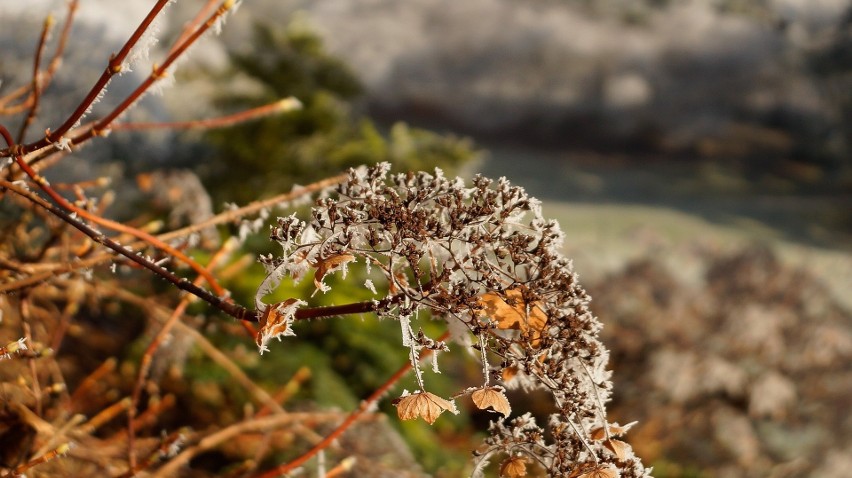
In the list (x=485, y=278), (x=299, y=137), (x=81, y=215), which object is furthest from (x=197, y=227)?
(x=299, y=137)

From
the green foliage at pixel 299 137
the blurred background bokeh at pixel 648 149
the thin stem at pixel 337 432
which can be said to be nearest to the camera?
the thin stem at pixel 337 432

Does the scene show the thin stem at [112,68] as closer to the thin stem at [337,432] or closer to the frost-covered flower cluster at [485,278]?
the frost-covered flower cluster at [485,278]

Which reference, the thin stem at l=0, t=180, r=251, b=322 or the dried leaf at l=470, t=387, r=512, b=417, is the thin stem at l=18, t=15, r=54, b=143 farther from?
the dried leaf at l=470, t=387, r=512, b=417

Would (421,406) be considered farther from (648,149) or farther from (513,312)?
(648,149)

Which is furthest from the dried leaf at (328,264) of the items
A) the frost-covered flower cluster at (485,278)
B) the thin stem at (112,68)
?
the thin stem at (112,68)

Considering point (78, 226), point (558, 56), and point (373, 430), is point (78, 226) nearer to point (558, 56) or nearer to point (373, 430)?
point (373, 430)
